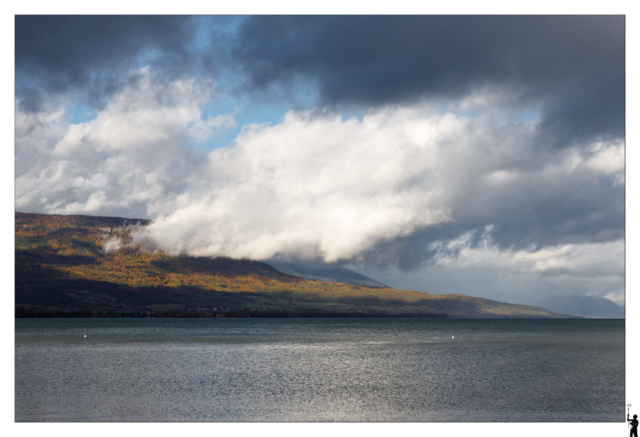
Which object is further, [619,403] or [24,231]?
[24,231]

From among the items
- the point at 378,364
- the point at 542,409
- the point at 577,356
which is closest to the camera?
the point at 542,409

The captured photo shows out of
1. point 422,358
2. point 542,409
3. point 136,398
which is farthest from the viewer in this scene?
point 422,358

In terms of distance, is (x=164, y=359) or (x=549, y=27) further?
(x=164, y=359)

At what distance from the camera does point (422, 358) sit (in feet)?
147

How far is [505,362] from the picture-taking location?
4181 centimetres

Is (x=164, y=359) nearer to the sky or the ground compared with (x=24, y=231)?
nearer to the ground

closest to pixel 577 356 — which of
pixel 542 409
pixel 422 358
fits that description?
pixel 422 358

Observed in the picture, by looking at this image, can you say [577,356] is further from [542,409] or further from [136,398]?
[136,398]

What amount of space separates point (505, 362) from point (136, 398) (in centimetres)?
3019

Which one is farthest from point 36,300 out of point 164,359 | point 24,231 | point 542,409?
point 542,409
